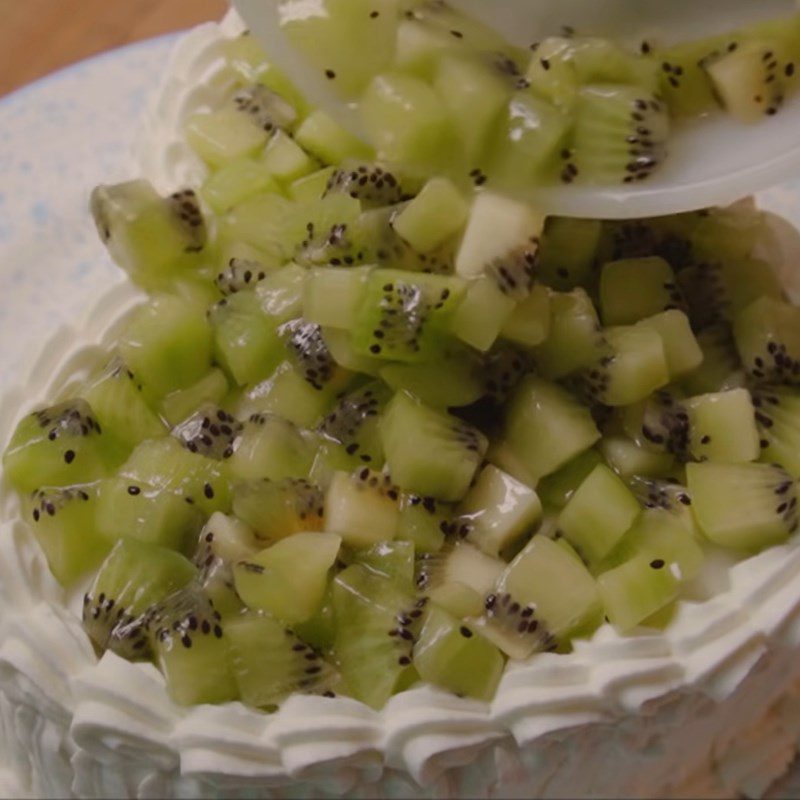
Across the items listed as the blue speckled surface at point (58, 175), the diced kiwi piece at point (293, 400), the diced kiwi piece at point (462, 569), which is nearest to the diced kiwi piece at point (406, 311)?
the diced kiwi piece at point (293, 400)

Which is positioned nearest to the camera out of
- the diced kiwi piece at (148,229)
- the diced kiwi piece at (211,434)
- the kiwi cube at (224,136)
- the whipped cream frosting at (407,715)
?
the whipped cream frosting at (407,715)

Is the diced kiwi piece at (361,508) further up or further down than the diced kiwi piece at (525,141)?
further down

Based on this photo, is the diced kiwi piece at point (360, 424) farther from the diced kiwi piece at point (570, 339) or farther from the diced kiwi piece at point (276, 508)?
the diced kiwi piece at point (570, 339)

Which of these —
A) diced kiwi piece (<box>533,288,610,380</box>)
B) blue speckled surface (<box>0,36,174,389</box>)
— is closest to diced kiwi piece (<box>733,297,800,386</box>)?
diced kiwi piece (<box>533,288,610,380</box>)

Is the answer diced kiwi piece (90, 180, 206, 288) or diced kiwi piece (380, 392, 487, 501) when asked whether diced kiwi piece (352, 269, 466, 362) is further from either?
diced kiwi piece (90, 180, 206, 288)

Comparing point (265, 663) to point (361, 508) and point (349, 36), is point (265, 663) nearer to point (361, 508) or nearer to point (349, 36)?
point (361, 508)

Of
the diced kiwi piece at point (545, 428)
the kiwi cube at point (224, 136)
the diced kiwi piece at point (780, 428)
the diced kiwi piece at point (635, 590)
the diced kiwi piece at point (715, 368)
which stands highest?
the kiwi cube at point (224, 136)
